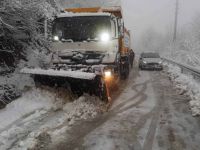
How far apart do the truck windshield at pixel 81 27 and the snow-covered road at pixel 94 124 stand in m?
2.34

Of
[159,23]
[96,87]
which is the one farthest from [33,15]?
[159,23]

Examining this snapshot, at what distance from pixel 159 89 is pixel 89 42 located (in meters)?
4.88

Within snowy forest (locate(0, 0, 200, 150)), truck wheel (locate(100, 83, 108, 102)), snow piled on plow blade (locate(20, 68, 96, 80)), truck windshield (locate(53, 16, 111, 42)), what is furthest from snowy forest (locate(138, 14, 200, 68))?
snow piled on plow blade (locate(20, 68, 96, 80))

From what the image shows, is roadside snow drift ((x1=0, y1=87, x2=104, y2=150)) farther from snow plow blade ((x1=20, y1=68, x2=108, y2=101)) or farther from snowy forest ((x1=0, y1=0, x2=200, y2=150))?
snow plow blade ((x1=20, y1=68, x2=108, y2=101))

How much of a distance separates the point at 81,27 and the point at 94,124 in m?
4.65

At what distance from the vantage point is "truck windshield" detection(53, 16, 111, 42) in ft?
38.6

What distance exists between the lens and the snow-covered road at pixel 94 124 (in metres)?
6.76

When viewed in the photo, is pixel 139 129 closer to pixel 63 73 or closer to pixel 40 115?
pixel 40 115

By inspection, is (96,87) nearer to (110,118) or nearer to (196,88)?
(110,118)

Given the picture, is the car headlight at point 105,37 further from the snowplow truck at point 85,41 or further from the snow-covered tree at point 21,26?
the snow-covered tree at point 21,26

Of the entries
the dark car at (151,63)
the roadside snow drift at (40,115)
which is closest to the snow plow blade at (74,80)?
the roadside snow drift at (40,115)

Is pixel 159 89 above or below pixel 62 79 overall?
below

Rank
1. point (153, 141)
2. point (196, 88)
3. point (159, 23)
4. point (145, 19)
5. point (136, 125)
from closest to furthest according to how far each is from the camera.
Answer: point (153, 141)
point (136, 125)
point (196, 88)
point (159, 23)
point (145, 19)

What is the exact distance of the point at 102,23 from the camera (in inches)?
465
